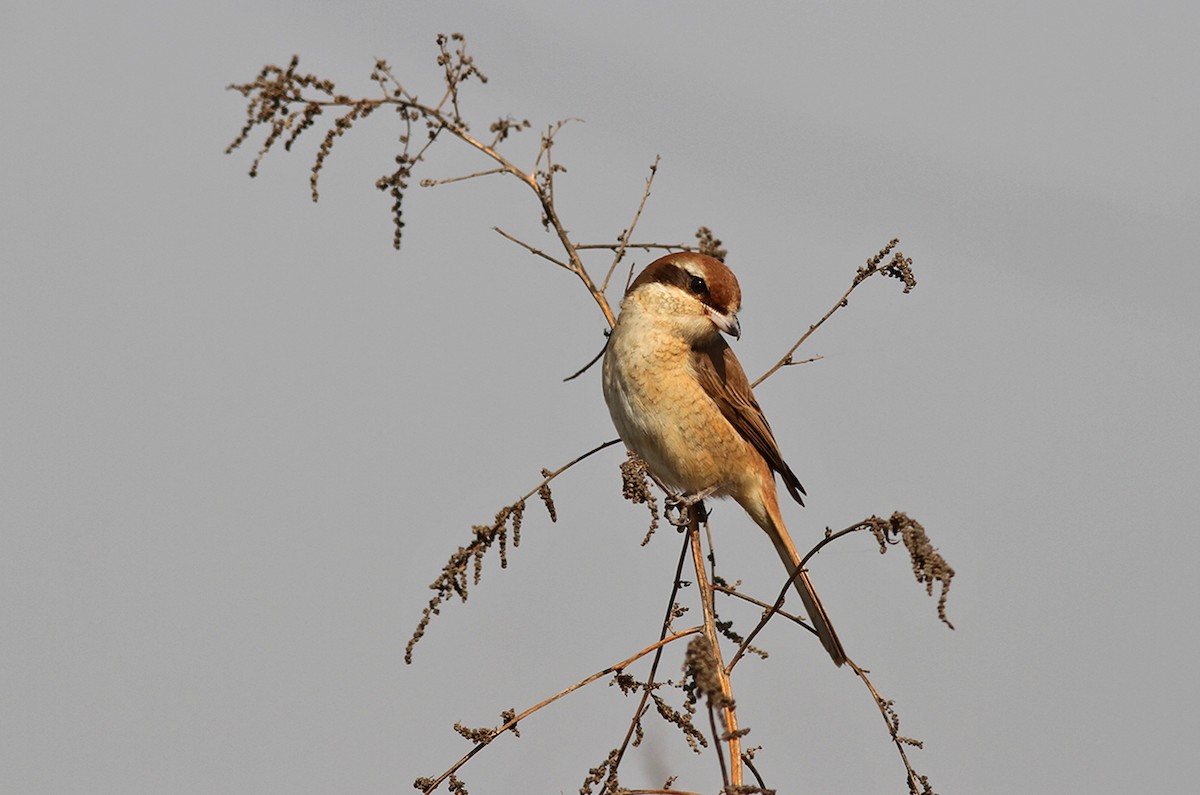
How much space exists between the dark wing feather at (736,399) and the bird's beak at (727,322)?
24 cm

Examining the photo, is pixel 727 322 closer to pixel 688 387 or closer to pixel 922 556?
pixel 688 387

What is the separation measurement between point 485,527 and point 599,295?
823mm

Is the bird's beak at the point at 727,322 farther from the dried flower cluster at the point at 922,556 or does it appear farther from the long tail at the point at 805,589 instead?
the dried flower cluster at the point at 922,556

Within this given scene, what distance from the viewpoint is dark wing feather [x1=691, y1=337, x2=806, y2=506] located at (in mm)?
4234

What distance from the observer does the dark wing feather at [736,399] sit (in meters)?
4.23

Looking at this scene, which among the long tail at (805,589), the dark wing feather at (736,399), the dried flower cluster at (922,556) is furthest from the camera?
Result: the dark wing feather at (736,399)

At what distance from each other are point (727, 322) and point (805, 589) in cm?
86

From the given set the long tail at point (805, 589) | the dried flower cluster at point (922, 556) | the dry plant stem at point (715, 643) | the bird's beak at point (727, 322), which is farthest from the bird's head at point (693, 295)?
the dried flower cluster at point (922, 556)

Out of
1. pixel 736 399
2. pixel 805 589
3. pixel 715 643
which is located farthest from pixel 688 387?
pixel 715 643

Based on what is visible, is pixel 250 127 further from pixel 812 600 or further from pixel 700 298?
pixel 812 600

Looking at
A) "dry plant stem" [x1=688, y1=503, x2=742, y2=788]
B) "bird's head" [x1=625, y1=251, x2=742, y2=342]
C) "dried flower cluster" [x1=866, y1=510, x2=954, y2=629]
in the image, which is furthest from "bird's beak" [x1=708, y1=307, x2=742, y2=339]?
"dried flower cluster" [x1=866, y1=510, x2=954, y2=629]

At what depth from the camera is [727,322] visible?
3953mm

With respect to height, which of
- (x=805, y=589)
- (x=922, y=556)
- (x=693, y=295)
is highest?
(x=693, y=295)

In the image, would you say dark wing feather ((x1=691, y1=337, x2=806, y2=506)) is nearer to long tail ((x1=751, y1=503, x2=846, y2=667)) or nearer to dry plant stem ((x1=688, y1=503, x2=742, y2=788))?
long tail ((x1=751, y1=503, x2=846, y2=667))
